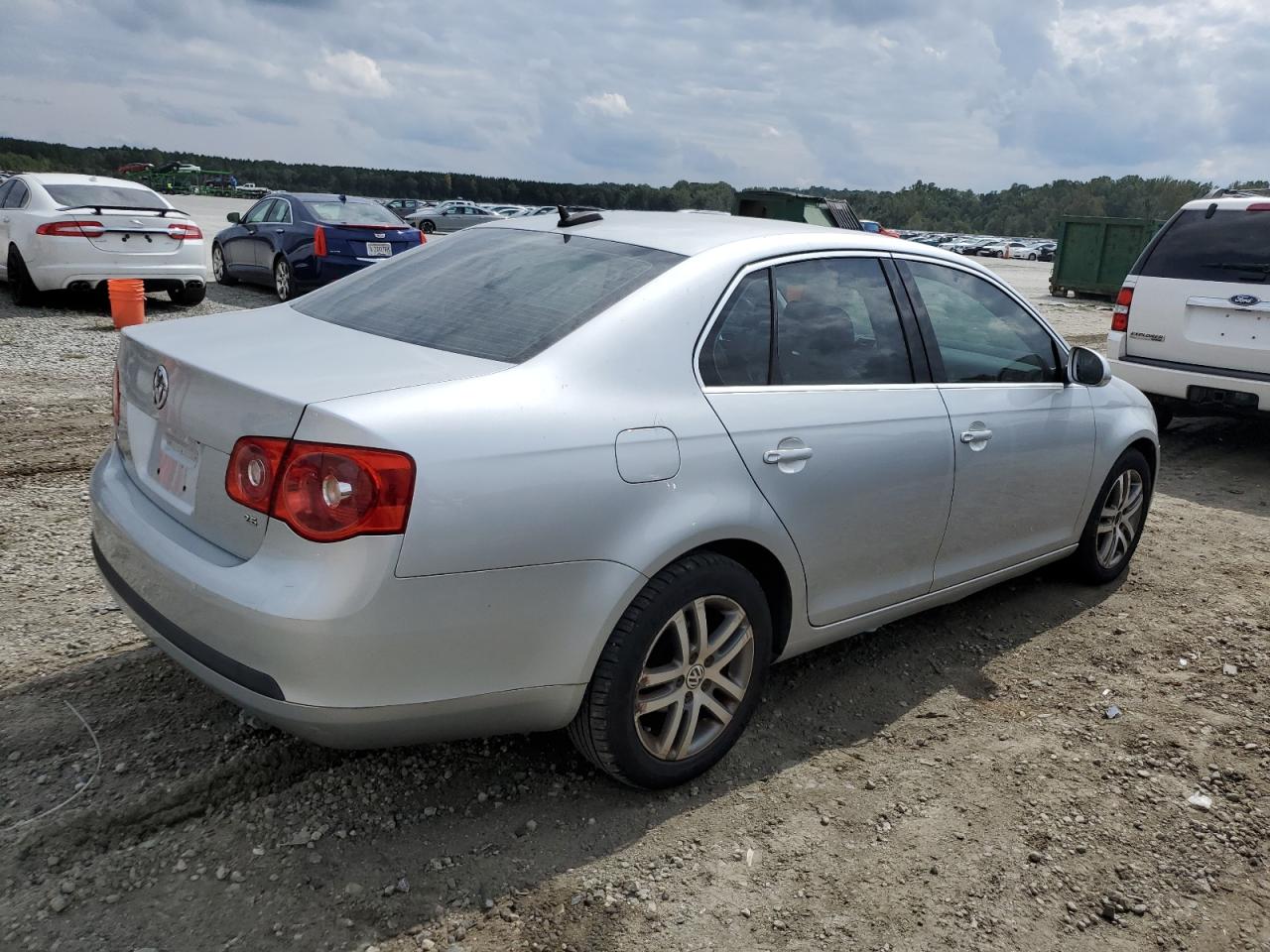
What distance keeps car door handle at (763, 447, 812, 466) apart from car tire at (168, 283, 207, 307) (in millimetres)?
10852

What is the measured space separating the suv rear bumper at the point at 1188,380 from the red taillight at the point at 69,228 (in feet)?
33.8

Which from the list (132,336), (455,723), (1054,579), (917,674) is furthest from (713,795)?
(1054,579)

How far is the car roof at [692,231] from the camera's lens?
3.30 metres

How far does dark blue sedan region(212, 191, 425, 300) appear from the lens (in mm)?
13562

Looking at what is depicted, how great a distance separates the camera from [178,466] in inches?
107

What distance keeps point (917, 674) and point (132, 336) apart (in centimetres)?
302

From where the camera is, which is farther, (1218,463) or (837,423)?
(1218,463)

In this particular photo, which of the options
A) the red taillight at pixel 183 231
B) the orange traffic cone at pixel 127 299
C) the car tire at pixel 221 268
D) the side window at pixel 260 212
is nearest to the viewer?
the orange traffic cone at pixel 127 299

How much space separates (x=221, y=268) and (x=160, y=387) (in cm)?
1407

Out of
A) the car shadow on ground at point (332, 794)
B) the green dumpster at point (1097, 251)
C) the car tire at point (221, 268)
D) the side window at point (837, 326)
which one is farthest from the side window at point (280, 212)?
the green dumpster at point (1097, 251)

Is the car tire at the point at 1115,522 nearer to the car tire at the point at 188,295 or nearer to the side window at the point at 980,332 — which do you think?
the side window at the point at 980,332

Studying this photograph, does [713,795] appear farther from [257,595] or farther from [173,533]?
[173,533]

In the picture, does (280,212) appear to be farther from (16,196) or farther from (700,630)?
(700,630)

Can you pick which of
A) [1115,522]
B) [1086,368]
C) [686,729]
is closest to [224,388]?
[686,729]
